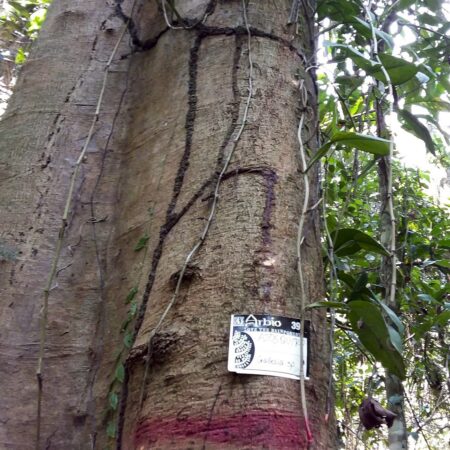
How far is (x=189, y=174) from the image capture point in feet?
3.86

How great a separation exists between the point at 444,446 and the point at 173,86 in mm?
4049

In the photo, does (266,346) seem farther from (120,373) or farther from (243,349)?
(120,373)

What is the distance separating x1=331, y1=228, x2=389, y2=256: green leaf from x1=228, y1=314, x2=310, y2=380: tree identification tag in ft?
1.37

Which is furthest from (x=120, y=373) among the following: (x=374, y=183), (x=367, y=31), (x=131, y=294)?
(x=374, y=183)

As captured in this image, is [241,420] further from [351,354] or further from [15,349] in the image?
[351,354]

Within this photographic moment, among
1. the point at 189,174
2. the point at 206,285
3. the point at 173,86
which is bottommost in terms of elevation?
the point at 206,285

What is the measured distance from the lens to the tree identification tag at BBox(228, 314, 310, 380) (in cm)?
88

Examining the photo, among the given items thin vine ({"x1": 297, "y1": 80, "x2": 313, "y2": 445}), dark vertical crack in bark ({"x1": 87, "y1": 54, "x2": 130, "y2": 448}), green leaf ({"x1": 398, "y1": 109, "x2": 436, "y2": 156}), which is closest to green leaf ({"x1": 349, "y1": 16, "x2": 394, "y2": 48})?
green leaf ({"x1": 398, "y1": 109, "x2": 436, "y2": 156})

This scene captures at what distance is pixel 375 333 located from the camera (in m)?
1.06

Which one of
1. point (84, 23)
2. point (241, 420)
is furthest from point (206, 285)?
point (84, 23)

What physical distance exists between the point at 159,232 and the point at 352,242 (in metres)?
0.44

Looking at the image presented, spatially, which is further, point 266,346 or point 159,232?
point 159,232

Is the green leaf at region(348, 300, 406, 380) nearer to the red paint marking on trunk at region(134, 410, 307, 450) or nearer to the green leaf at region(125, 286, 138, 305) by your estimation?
the red paint marking on trunk at region(134, 410, 307, 450)

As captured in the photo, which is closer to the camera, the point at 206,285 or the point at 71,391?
the point at 206,285
